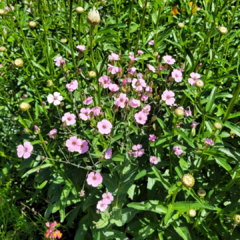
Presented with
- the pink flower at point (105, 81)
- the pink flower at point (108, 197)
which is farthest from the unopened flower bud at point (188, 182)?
the pink flower at point (105, 81)

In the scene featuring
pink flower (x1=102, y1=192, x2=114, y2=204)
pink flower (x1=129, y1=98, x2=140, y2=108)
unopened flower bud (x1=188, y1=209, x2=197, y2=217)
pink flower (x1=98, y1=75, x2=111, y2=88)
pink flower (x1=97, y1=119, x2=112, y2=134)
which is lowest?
pink flower (x1=102, y1=192, x2=114, y2=204)

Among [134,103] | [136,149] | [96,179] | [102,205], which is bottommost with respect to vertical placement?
[102,205]

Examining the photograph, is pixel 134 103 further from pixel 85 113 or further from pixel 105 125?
pixel 85 113

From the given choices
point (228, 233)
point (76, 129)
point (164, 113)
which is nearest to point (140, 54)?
point (164, 113)

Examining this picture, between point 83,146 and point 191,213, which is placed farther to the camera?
point 83,146

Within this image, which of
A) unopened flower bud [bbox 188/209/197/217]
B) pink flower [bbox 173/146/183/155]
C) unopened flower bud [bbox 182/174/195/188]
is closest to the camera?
unopened flower bud [bbox 182/174/195/188]

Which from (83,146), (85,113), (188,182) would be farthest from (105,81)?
(188,182)

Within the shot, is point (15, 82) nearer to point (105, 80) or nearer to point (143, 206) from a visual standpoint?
point (105, 80)

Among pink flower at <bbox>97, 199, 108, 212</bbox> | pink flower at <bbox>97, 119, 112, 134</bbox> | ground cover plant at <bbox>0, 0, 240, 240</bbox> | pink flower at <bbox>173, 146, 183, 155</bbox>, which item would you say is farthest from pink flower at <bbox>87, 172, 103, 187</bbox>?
pink flower at <bbox>173, 146, 183, 155</bbox>

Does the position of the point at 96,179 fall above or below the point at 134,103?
below

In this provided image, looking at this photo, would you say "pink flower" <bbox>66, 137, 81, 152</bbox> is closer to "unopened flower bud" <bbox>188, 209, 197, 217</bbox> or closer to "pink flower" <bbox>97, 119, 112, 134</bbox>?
"pink flower" <bbox>97, 119, 112, 134</bbox>

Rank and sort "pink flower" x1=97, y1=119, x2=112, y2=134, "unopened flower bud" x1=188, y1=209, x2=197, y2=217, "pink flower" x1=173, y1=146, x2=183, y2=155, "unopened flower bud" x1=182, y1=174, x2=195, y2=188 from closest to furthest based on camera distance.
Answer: "unopened flower bud" x1=182, y1=174, x2=195, y2=188 < "unopened flower bud" x1=188, y1=209, x2=197, y2=217 < "pink flower" x1=97, y1=119, x2=112, y2=134 < "pink flower" x1=173, y1=146, x2=183, y2=155

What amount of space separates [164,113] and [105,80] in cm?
82

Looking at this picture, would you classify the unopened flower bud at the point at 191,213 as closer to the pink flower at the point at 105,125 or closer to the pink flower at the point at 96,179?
the pink flower at the point at 96,179
